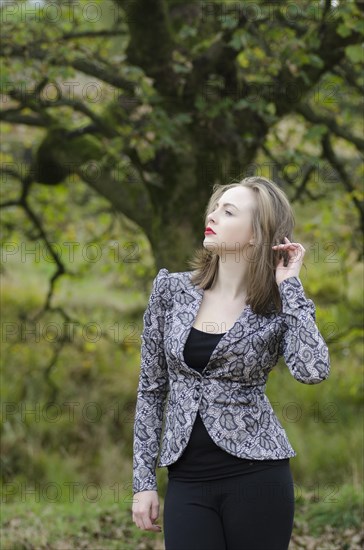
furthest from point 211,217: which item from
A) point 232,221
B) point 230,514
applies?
point 230,514

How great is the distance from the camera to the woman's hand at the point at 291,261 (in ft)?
8.40

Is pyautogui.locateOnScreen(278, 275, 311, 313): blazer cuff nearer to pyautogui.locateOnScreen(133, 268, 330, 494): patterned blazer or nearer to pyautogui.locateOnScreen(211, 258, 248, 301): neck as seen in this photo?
pyautogui.locateOnScreen(133, 268, 330, 494): patterned blazer

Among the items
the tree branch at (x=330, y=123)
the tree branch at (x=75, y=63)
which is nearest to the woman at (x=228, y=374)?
the tree branch at (x=75, y=63)

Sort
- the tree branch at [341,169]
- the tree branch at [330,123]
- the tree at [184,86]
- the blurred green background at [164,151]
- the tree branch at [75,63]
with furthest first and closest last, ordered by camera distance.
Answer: the tree branch at [341,169]
the tree branch at [330,123]
the tree branch at [75,63]
the blurred green background at [164,151]
the tree at [184,86]

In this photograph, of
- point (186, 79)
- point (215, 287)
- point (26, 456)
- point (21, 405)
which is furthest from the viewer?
point (21, 405)

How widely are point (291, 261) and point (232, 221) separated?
227mm

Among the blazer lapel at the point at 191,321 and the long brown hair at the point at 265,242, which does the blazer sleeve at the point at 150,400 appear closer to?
the blazer lapel at the point at 191,321

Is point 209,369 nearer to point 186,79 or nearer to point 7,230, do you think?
point 186,79

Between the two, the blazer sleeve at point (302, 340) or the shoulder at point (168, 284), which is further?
the shoulder at point (168, 284)

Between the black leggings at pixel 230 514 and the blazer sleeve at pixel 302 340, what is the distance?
1.03 feet

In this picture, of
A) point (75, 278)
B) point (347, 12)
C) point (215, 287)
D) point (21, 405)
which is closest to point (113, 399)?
point (21, 405)

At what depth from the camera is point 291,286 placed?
2.51 metres

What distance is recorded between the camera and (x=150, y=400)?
8.52 ft

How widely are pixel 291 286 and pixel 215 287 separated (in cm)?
29
